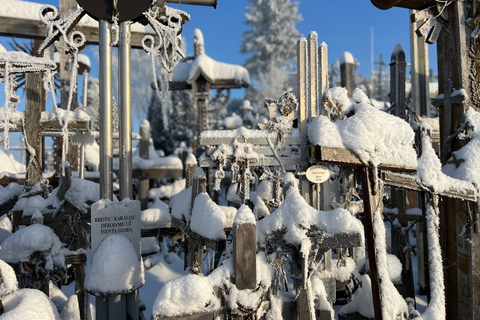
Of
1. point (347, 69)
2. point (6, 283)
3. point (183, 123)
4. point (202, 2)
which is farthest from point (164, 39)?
point (183, 123)

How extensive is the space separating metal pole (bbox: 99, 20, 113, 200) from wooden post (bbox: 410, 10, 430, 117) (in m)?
6.28

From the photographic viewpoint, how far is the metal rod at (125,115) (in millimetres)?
4039

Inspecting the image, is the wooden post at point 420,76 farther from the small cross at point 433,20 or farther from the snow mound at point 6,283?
the snow mound at point 6,283

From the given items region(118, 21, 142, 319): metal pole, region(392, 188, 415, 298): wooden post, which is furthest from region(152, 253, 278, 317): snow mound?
region(392, 188, 415, 298): wooden post

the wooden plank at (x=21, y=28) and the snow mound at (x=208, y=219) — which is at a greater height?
the wooden plank at (x=21, y=28)

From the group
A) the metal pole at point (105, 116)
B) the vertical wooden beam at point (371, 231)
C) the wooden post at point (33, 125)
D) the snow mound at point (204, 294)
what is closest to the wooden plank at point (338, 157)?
the vertical wooden beam at point (371, 231)

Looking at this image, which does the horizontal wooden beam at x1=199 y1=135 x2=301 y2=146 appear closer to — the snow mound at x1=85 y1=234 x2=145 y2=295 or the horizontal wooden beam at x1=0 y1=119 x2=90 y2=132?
the snow mound at x1=85 y1=234 x2=145 y2=295

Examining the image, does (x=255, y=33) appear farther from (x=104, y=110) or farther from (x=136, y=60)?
(x=104, y=110)

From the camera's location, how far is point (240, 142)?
3828 mm

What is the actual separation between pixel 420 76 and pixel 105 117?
6861 millimetres

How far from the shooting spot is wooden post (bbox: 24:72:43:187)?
591cm

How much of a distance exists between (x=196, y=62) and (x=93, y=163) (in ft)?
15.5

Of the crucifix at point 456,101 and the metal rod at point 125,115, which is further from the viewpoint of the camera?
the crucifix at point 456,101

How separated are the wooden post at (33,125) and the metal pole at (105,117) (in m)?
2.62
